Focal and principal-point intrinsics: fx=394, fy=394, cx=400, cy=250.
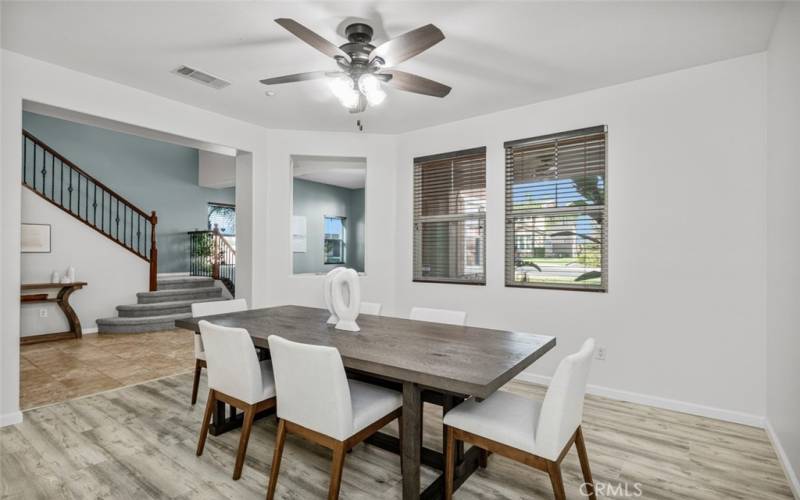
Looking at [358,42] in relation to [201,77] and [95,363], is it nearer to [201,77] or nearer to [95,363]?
[201,77]

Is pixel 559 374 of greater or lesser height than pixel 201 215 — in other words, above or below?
below

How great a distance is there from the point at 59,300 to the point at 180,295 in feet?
5.49

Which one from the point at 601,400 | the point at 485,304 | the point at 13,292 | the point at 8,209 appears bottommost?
the point at 601,400

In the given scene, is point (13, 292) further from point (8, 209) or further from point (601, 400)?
point (601, 400)

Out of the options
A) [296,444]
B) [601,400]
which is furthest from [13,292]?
[601,400]

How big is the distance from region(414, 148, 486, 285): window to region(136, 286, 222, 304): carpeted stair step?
465cm

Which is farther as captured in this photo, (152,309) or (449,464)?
A: (152,309)

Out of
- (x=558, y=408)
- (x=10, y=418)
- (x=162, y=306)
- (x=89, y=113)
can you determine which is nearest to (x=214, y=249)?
(x=162, y=306)

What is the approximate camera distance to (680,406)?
3.08 m

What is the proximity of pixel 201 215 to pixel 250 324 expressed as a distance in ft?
22.7

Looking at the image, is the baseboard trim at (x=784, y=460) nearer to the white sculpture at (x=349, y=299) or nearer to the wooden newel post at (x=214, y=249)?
the white sculpture at (x=349, y=299)

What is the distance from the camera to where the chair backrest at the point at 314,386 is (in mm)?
1708

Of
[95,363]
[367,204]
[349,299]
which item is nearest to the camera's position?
[349,299]

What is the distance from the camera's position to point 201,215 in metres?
8.58
